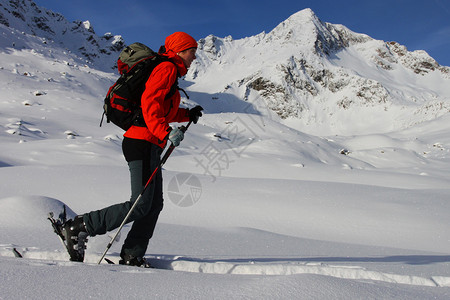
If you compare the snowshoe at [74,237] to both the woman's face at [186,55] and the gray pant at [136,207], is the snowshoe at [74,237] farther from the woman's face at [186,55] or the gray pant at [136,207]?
the woman's face at [186,55]

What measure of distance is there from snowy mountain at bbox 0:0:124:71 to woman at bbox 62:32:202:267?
71.5 metres

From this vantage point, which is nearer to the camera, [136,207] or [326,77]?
[136,207]

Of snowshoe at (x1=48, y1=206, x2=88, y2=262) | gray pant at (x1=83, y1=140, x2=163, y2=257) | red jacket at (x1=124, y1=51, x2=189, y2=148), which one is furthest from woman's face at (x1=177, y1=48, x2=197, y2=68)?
snowshoe at (x1=48, y1=206, x2=88, y2=262)

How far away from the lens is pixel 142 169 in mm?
2219

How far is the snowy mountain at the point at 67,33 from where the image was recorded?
68.1m

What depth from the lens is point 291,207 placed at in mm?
4641

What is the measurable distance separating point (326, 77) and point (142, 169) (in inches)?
2763

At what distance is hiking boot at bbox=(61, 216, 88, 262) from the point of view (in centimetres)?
214

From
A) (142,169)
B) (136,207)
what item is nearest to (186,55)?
(142,169)

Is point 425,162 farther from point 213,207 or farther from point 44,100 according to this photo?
point 44,100

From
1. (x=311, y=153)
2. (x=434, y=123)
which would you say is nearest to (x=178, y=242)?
(x=311, y=153)

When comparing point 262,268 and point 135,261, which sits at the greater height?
point 262,268

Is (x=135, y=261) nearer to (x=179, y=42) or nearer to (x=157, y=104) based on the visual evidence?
(x=157, y=104)

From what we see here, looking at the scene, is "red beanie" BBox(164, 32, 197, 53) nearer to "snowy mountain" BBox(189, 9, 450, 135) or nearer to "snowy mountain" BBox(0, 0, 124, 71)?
"snowy mountain" BBox(189, 9, 450, 135)
